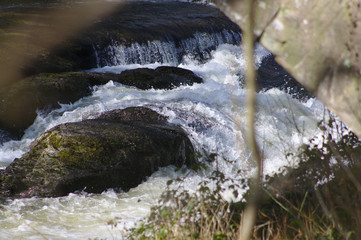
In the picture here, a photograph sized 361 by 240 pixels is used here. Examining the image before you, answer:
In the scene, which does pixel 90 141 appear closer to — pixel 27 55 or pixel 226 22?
pixel 27 55

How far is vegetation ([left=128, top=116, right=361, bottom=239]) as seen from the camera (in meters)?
3.44

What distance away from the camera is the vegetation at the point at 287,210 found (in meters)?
3.44

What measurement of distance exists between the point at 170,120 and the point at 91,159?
223cm

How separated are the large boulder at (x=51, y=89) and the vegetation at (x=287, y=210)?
5.79 meters

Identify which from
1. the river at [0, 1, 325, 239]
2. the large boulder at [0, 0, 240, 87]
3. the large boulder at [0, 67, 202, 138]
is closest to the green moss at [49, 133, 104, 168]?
the river at [0, 1, 325, 239]

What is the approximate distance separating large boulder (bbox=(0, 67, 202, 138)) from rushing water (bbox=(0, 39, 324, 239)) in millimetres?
214

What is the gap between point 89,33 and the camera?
45.8 ft

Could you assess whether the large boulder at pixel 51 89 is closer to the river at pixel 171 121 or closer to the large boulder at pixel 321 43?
the river at pixel 171 121

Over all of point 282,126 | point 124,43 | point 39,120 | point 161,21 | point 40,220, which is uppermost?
point 161,21

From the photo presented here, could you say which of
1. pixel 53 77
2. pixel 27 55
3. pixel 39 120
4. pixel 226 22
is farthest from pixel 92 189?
pixel 226 22

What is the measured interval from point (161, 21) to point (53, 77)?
6.86 m

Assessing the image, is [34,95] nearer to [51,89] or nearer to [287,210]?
[51,89]

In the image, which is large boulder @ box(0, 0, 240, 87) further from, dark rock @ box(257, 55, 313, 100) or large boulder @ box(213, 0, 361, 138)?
large boulder @ box(213, 0, 361, 138)

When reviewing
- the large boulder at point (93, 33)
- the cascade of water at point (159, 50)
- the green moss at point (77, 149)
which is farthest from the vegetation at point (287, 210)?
the cascade of water at point (159, 50)
